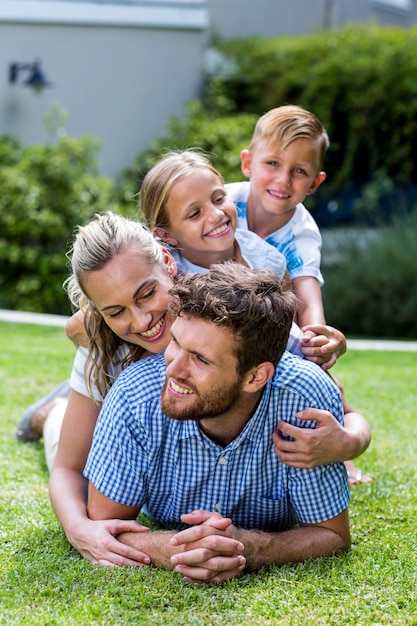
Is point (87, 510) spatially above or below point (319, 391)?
below

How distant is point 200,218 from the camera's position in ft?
12.8

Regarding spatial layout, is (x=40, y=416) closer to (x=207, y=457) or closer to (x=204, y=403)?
(x=207, y=457)

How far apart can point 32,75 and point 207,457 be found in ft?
30.2

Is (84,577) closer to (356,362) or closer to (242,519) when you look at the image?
(242,519)

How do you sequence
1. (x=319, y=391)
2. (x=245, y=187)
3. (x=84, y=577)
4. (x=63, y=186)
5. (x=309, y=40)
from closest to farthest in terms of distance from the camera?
(x=84, y=577), (x=319, y=391), (x=245, y=187), (x=63, y=186), (x=309, y=40)

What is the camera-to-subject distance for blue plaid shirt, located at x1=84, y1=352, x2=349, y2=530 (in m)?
3.23

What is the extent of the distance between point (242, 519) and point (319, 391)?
0.59 meters

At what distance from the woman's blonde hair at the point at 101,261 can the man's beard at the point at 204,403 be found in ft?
1.92

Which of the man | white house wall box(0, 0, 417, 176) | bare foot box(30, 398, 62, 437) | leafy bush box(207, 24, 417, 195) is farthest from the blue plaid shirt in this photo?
leafy bush box(207, 24, 417, 195)

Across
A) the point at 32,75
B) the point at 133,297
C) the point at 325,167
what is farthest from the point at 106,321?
the point at 325,167

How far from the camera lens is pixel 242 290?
121 inches

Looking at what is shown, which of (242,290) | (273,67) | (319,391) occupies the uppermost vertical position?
(242,290)

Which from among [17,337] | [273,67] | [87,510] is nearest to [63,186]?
[17,337]

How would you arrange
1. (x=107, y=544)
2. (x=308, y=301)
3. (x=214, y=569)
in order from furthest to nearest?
(x=308, y=301) < (x=107, y=544) < (x=214, y=569)
